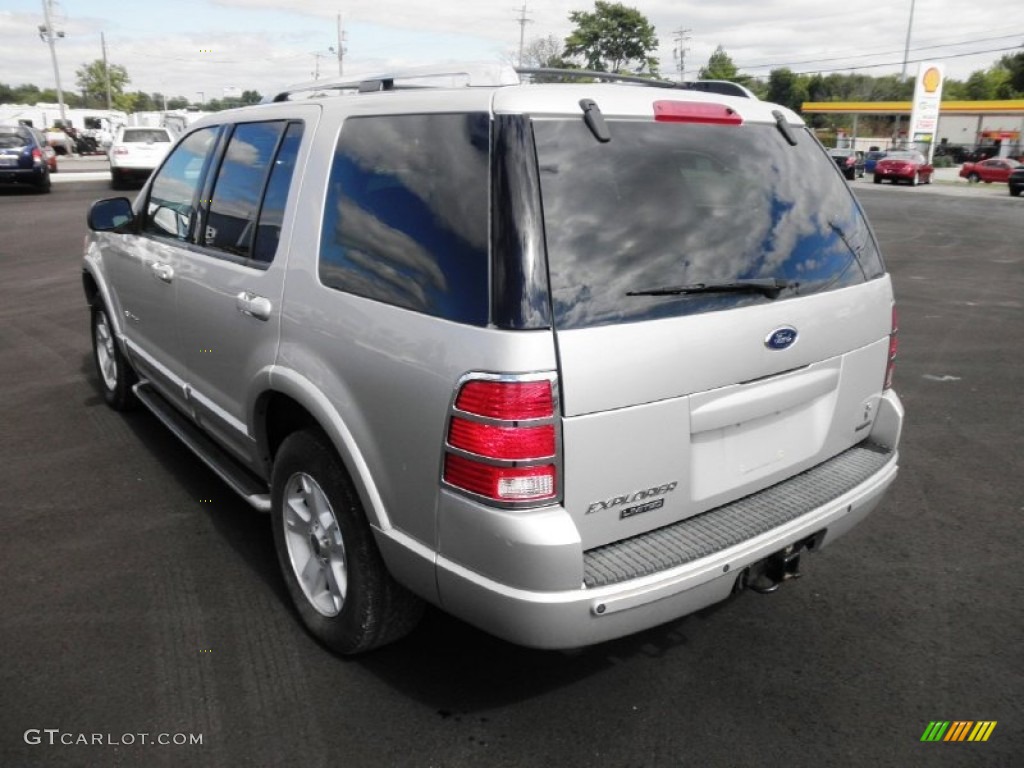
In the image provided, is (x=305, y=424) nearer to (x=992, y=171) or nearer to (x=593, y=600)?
(x=593, y=600)

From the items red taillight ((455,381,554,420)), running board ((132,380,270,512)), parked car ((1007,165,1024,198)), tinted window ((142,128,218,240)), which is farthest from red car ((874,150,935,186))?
red taillight ((455,381,554,420))

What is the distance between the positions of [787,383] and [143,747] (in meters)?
2.28

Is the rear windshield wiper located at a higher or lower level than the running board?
higher

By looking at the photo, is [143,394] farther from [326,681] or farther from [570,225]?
[570,225]

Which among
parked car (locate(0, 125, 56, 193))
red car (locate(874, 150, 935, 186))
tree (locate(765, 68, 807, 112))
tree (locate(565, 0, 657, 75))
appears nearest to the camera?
parked car (locate(0, 125, 56, 193))

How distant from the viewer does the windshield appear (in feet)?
7.39

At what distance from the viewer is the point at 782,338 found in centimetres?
259

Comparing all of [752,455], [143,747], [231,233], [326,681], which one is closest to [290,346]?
[231,233]

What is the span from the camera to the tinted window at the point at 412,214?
226 centimetres

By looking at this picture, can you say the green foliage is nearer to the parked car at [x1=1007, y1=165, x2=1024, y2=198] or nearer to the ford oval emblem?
the parked car at [x1=1007, y1=165, x2=1024, y2=198]

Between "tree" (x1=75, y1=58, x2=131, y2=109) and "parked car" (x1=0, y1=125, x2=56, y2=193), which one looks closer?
"parked car" (x1=0, y1=125, x2=56, y2=193)

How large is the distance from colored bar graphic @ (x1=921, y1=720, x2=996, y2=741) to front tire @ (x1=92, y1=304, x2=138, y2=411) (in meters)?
4.64

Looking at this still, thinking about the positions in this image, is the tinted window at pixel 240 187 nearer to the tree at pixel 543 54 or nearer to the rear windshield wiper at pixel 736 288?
the rear windshield wiper at pixel 736 288

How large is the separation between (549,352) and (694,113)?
1032 mm
